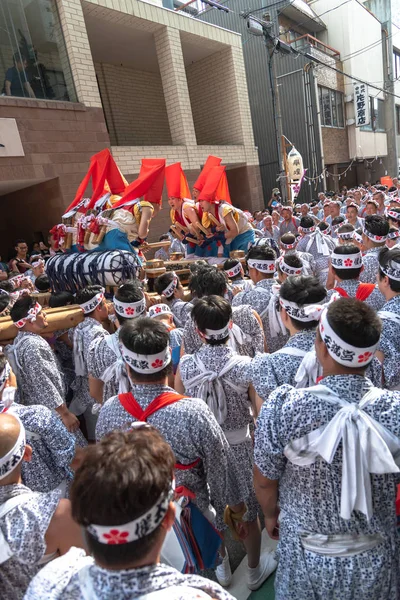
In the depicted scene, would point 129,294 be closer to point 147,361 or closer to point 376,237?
point 147,361

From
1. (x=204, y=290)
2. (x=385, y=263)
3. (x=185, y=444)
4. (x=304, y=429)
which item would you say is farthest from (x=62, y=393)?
(x=385, y=263)

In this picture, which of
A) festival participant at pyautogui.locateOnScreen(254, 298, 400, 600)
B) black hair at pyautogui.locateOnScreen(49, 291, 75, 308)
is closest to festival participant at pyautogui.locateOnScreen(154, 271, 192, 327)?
black hair at pyautogui.locateOnScreen(49, 291, 75, 308)

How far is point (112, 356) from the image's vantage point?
2613mm

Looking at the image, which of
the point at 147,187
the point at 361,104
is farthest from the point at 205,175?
the point at 361,104

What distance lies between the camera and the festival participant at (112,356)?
99.1 inches

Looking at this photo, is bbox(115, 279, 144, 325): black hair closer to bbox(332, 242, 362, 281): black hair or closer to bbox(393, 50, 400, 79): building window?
bbox(332, 242, 362, 281): black hair

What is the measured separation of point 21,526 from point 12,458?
8.0 inches

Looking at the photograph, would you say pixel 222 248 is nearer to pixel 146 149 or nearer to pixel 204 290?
pixel 204 290

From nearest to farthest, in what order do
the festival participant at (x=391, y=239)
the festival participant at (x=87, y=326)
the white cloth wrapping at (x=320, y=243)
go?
the festival participant at (x=87, y=326), the festival participant at (x=391, y=239), the white cloth wrapping at (x=320, y=243)

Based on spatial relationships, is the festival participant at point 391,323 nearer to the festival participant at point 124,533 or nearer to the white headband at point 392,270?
the white headband at point 392,270

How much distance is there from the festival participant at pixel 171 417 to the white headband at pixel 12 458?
0.47 meters

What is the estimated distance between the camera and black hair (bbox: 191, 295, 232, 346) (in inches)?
84.5

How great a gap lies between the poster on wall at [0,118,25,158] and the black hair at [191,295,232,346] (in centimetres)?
671

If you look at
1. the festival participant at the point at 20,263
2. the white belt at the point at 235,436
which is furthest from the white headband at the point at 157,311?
the festival participant at the point at 20,263
